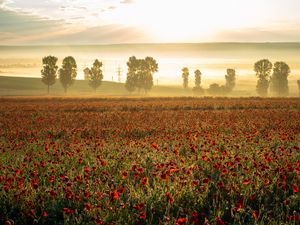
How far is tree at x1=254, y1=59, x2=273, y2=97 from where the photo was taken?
120169 mm

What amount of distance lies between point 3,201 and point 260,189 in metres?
4.49

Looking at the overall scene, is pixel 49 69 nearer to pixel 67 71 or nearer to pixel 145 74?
pixel 67 71

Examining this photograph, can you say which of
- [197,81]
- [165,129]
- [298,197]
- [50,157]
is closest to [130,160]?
[50,157]

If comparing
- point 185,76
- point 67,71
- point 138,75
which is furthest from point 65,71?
point 185,76

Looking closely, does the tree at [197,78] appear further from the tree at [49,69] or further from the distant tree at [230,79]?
the tree at [49,69]

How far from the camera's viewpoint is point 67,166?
28.2ft

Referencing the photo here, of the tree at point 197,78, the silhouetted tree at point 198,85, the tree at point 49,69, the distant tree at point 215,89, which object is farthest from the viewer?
the tree at point 197,78

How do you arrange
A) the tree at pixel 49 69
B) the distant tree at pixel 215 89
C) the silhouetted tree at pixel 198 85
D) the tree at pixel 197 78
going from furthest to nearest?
the tree at pixel 197 78, the silhouetted tree at pixel 198 85, the distant tree at pixel 215 89, the tree at pixel 49 69

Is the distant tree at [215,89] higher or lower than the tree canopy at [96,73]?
lower

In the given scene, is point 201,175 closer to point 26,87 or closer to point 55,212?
point 55,212

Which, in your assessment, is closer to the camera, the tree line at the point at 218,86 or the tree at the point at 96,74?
the tree at the point at 96,74

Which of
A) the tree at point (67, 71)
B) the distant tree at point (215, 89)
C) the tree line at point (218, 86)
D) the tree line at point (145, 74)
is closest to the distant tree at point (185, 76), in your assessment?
the tree line at point (218, 86)

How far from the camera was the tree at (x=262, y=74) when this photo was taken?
12017cm

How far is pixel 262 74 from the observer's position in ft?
404
